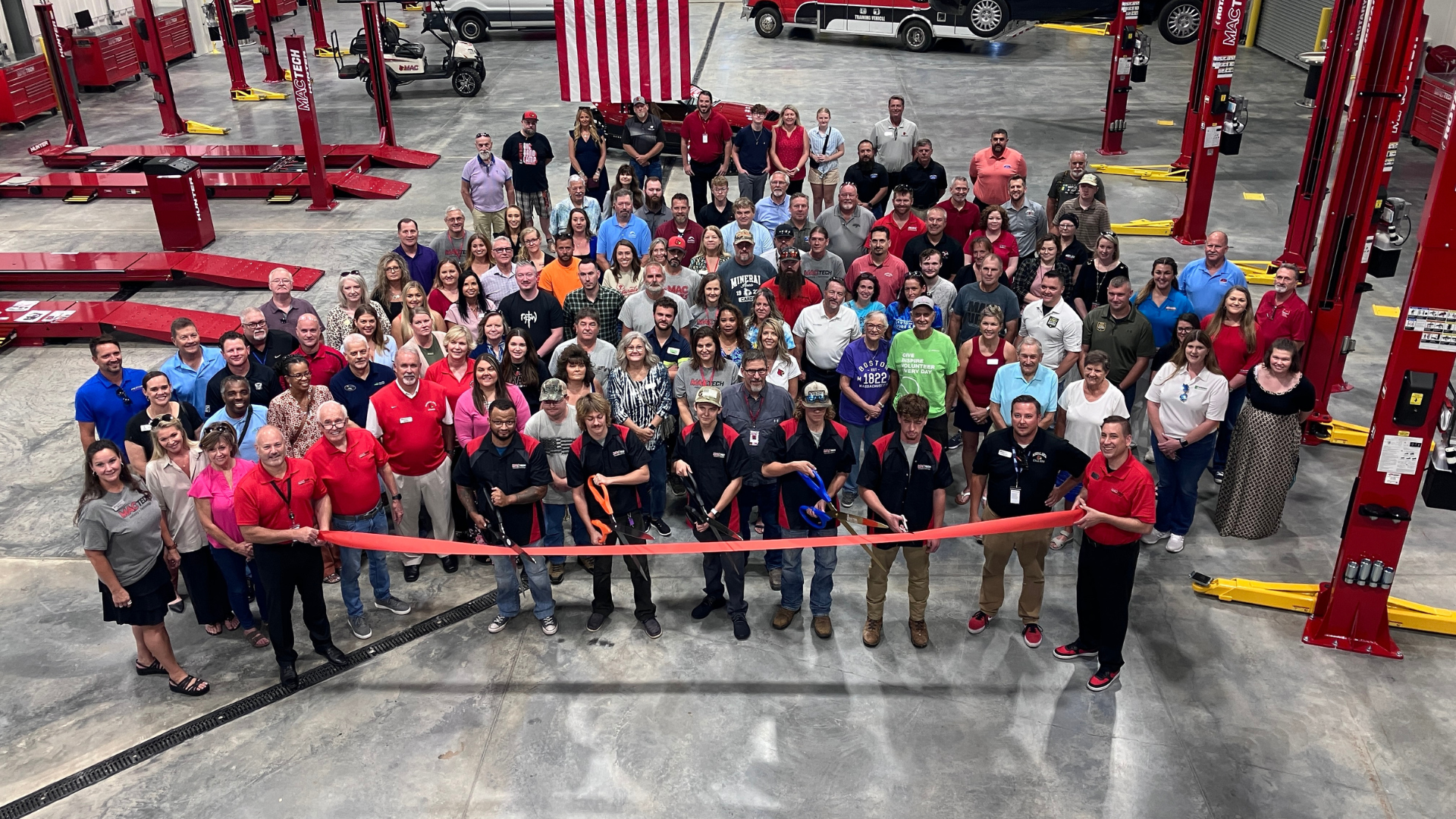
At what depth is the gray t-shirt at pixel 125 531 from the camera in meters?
5.89

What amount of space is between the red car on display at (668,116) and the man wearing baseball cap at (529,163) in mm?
3285

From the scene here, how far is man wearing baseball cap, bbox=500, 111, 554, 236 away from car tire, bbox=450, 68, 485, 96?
30.3ft

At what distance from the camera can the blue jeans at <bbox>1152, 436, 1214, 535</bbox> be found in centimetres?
759

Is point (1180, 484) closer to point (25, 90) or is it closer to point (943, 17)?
point (943, 17)

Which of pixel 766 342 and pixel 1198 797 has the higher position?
pixel 766 342

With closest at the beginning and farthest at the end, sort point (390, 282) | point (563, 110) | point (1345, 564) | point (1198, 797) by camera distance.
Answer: point (1198, 797), point (1345, 564), point (390, 282), point (563, 110)

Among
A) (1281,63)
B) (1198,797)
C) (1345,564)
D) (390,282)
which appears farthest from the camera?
(1281,63)

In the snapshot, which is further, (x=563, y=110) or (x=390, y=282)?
(x=563, y=110)

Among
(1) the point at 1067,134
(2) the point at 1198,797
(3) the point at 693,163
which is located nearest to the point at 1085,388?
(2) the point at 1198,797

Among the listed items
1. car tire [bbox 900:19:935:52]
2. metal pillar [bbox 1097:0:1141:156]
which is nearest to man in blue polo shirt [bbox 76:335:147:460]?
metal pillar [bbox 1097:0:1141:156]

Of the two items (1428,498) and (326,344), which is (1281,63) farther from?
(326,344)

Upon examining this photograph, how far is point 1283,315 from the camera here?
328 inches

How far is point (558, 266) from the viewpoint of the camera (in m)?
9.19

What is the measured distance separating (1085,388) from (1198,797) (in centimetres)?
271
